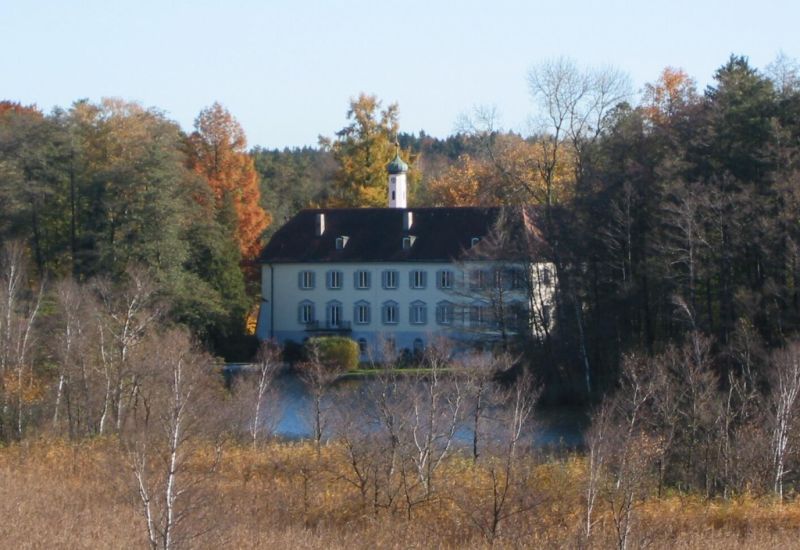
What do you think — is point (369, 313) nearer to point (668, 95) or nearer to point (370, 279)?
point (370, 279)

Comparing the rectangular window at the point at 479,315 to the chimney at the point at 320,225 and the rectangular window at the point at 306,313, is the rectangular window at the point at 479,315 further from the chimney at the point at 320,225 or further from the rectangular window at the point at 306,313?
the chimney at the point at 320,225

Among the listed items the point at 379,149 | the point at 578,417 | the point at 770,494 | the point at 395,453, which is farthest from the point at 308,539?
the point at 379,149

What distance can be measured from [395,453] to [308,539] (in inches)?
134

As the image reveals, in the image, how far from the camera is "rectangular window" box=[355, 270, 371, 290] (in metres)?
54.3

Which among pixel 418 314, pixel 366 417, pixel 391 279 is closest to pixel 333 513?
pixel 366 417

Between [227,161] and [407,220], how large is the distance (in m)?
8.13

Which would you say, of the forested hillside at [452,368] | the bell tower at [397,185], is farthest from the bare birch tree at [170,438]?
the bell tower at [397,185]

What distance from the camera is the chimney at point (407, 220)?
53.8 meters

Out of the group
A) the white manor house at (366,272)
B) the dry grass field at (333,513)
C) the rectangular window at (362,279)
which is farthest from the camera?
the rectangular window at (362,279)

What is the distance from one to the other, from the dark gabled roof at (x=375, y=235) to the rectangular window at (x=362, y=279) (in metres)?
0.66

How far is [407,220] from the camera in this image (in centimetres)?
5381

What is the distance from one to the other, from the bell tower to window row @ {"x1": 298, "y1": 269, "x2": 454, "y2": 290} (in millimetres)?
4869

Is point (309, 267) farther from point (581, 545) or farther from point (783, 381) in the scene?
point (581, 545)

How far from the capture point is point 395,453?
21.4m
